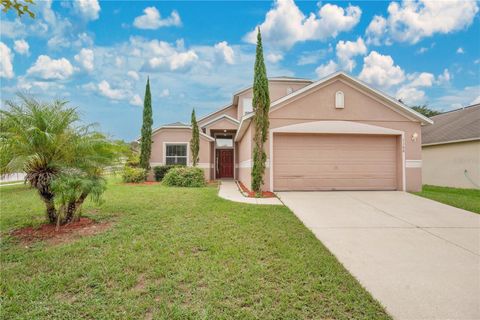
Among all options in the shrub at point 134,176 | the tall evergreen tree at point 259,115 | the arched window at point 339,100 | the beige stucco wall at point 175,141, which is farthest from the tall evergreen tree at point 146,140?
the arched window at point 339,100

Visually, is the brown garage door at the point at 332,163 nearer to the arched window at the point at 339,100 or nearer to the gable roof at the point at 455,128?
the arched window at the point at 339,100

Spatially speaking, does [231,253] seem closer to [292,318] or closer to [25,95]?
[292,318]

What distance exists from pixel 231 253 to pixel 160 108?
15683mm

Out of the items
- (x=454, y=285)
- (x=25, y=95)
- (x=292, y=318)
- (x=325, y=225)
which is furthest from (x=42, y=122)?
(x=454, y=285)

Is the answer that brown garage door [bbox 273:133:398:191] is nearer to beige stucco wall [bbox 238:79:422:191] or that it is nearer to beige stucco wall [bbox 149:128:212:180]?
beige stucco wall [bbox 238:79:422:191]

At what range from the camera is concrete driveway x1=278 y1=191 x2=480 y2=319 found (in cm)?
277

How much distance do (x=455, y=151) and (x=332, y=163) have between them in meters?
8.90

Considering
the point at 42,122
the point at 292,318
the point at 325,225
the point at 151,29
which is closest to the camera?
the point at 292,318

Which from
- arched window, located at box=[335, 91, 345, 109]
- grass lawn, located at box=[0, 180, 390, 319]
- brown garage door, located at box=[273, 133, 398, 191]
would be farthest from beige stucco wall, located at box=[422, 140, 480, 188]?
grass lawn, located at box=[0, 180, 390, 319]

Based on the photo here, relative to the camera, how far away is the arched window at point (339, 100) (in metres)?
10.5

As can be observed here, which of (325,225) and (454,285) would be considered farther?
(325,225)

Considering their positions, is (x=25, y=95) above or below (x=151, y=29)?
below

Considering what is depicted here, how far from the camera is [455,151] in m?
14.0

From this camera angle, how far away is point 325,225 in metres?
5.64
